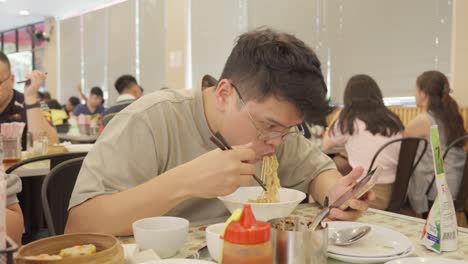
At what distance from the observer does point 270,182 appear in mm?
1382

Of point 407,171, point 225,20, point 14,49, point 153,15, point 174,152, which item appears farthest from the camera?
point 14,49

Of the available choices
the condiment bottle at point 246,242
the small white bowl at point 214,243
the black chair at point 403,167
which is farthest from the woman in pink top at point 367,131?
the condiment bottle at point 246,242

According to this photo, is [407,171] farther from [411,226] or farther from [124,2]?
[124,2]

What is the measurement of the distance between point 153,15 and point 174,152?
7.75 m

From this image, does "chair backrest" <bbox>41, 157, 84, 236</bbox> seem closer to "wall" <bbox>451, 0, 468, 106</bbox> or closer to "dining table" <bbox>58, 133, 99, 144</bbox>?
"dining table" <bbox>58, 133, 99, 144</bbox>

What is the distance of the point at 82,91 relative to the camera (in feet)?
37.9

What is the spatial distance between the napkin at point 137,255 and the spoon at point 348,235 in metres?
0.42

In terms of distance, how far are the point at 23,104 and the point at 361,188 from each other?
3.05 m

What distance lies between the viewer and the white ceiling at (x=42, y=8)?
33.2 feet

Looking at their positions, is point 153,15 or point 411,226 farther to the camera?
point 153,15

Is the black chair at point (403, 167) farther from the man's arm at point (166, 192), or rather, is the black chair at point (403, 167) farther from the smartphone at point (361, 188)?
the man's arm at point (166, 192)

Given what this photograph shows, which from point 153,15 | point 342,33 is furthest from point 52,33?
point 342,33

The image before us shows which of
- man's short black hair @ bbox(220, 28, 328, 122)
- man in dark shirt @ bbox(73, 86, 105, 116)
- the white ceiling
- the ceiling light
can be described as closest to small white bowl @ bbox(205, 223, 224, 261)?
man's short black hair @ bbox(220, 28, 328, 122)

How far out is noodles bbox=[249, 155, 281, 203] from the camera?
4.34 feet
